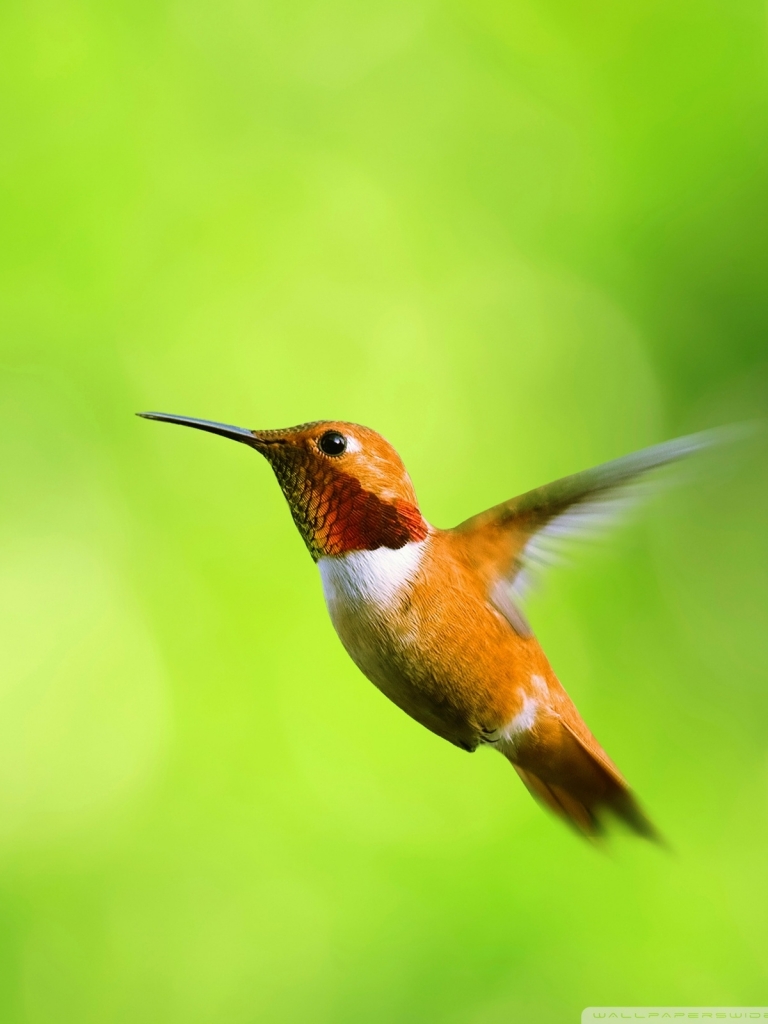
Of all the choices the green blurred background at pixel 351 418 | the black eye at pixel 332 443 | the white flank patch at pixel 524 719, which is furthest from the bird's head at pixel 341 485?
the green blurred background at pixel 351 418

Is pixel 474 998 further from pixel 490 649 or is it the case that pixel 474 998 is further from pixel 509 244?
pixel 509 244

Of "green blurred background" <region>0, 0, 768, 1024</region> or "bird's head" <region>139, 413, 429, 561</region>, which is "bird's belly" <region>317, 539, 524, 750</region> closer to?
"bird's head" <region>139, 413, 429, 561</region>

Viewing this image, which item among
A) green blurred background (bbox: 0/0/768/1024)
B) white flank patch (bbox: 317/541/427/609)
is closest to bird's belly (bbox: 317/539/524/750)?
white flank patch (bbox: 317/541/427/609)

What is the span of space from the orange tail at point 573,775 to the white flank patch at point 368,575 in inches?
7.9

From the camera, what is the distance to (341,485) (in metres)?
0.62

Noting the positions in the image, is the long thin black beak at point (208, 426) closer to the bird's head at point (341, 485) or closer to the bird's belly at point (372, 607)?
the bird's head at point (341, 485)

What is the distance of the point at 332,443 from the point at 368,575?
0.09 metres

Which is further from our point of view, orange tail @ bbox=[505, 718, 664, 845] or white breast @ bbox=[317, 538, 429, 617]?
Answer: orange tail @ bbox=[505, 718, 664, 845]

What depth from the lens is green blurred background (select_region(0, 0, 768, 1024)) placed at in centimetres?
180

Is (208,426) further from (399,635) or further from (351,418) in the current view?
(351,418)

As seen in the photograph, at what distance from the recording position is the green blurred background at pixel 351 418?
1.80m

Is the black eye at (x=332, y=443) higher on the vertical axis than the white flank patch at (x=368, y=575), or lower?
higher

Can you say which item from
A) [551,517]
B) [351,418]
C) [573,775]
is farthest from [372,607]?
[351,418]

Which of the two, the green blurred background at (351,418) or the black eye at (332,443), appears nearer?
the black eye at (332,443)
